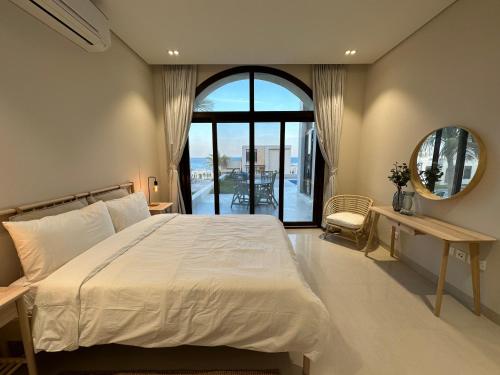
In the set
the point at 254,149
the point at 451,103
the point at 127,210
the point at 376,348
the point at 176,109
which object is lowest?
the point at 376,348

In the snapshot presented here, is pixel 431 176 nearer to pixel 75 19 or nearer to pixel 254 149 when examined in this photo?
pixel 254 149

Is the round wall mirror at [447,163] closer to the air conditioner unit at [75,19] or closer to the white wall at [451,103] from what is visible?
the white wall at [451,103]

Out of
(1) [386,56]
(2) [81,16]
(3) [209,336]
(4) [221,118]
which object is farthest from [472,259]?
(2) [81,16]

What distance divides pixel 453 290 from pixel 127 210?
3.53 metres

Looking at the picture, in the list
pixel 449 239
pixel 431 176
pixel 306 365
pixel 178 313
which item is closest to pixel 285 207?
pixel 431 176

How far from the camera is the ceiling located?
2162 mm

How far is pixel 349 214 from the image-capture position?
142 inches

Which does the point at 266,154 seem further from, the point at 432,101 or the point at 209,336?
the point at 209,336

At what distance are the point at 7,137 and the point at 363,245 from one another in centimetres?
432

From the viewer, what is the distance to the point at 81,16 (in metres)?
1.83

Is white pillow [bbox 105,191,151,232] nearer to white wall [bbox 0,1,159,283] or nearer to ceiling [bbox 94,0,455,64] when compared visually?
white wall [bbox 0,1,159,283]

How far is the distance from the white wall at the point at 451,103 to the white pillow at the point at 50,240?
3421 millimetres

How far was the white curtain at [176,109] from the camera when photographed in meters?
3.73

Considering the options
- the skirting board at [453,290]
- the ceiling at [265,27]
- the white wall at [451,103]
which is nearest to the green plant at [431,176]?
the white wall at [451,103]
